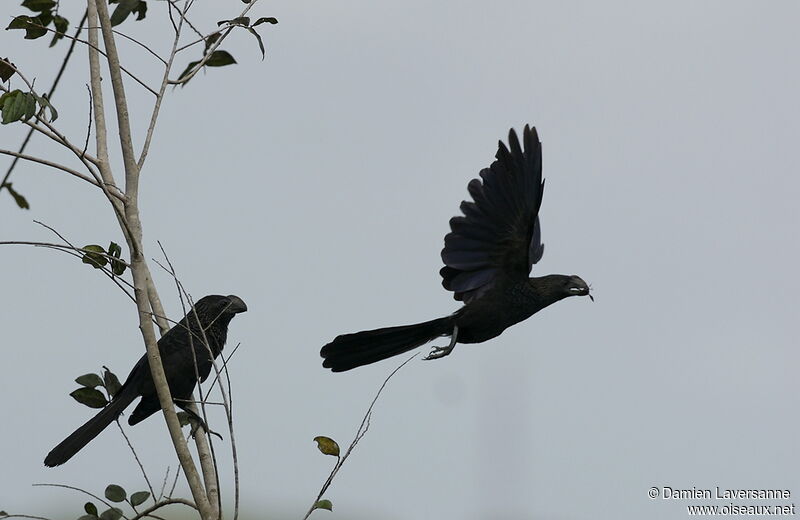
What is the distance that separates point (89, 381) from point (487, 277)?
201 cm

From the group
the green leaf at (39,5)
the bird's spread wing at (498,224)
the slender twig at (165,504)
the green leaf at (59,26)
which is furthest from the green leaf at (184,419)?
the green leaf at (39,5)

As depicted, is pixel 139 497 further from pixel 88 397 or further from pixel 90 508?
pixel 88 397

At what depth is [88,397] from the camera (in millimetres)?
4078

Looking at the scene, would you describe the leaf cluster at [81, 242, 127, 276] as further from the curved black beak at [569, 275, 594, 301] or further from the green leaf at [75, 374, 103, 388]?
the curved black beak at [569, 275, 594, 301]

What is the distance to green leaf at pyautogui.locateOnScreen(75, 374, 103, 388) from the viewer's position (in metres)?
4.08

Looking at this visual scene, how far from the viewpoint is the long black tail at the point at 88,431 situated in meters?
4.44

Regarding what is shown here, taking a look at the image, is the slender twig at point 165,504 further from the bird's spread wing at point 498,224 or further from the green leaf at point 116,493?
the bird's spread wing at point 498,224

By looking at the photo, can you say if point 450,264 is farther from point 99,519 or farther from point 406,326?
point 99,519

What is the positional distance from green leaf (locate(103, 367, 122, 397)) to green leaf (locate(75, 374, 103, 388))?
38mm

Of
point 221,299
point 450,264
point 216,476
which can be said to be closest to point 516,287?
point 450,264

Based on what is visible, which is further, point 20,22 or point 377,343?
point 377,343

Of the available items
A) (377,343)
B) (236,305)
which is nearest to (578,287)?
(377,343)

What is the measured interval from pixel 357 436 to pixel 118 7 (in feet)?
6.46

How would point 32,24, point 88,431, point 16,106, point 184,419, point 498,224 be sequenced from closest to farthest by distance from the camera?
point 16,106 < point 32,24 < point 184,419 < point 88,431 < point 498,224
